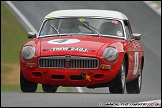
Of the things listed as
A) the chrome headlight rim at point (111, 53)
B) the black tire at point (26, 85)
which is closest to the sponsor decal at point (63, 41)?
the chrome headlight rim at point (111, 53)

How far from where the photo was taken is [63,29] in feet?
40.7

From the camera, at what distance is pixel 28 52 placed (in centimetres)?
1116

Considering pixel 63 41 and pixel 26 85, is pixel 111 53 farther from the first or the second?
pixel 26 85

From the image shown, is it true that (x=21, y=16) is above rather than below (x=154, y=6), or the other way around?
below

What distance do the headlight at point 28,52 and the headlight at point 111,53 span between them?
3.92 feet

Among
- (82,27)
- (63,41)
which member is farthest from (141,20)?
(63,41)

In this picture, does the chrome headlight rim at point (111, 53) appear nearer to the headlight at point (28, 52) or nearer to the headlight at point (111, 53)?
the headlight at point (111, 53)

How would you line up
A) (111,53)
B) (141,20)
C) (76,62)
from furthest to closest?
(141,20)
(111,53)
(76,62)

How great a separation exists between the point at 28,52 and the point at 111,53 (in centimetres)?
137

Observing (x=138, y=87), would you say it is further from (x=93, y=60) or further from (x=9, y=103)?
(x=9, y=103)

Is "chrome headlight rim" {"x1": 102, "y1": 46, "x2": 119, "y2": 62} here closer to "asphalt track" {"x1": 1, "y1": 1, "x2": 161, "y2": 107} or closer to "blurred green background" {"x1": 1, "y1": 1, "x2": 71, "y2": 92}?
"asphalt track" {"x1": 1, "y1": 1, "x2": 161, "y2": 107}

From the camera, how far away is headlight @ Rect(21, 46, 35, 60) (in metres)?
11.1

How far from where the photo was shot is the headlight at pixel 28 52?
11117 mm

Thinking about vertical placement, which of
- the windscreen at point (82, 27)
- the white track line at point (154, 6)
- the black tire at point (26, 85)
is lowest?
the black tire at point (26, 85)
